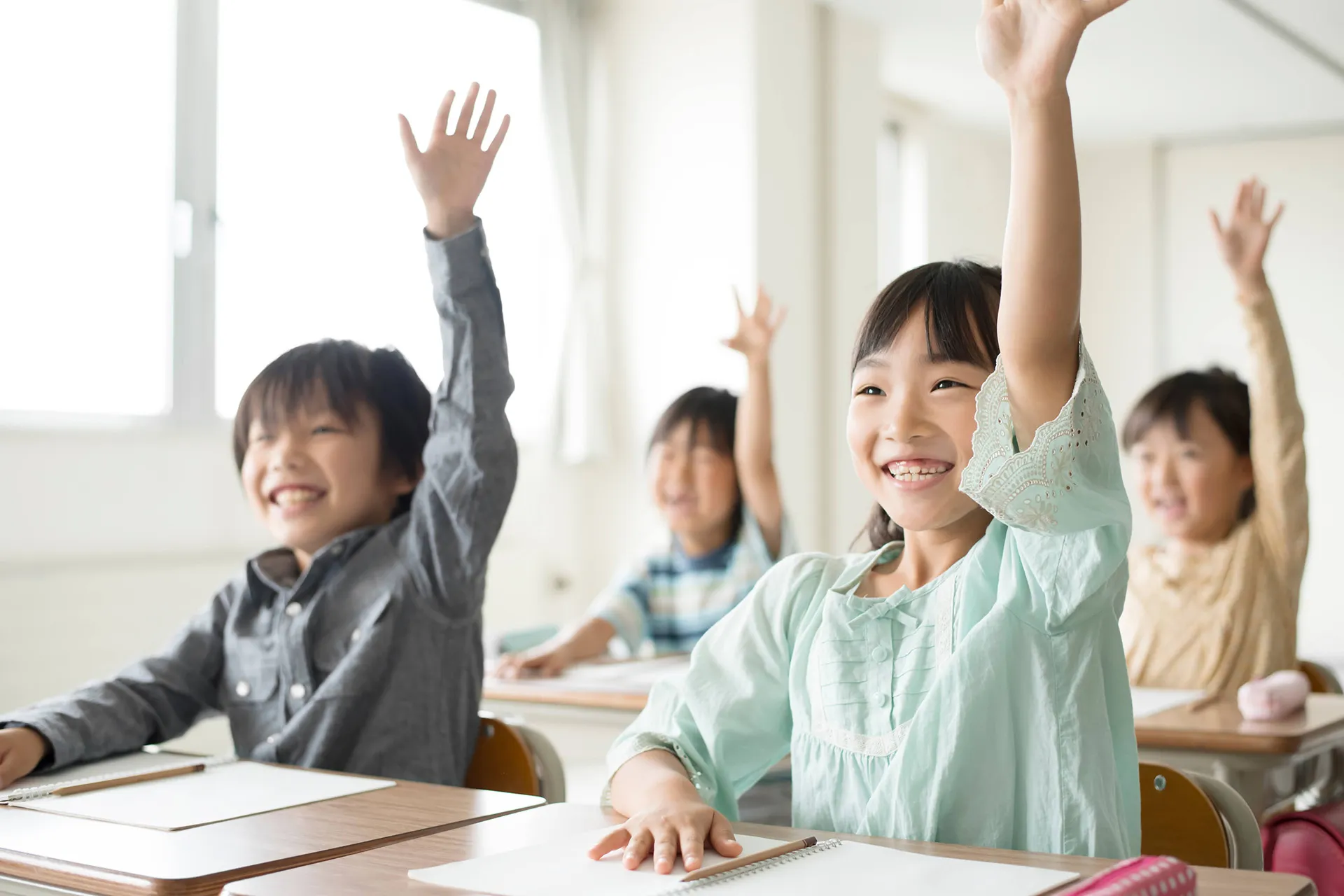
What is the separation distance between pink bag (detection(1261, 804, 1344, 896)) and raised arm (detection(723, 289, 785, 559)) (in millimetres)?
1374

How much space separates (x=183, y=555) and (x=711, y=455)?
1.60 metres

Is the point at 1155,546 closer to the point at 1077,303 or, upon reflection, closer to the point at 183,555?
the point at 1077,303

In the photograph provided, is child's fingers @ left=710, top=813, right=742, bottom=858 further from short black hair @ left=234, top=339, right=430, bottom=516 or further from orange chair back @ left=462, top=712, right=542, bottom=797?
short black hair @ left=234, top=339, right=430, bottom=516

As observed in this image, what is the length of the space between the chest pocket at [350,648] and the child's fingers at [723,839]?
0.74 metres

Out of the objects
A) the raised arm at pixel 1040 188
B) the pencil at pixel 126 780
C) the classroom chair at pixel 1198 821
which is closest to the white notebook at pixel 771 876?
the raised arm at pixel 1040 188

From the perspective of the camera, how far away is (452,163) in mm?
1545

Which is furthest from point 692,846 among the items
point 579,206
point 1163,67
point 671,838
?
point 1163,67

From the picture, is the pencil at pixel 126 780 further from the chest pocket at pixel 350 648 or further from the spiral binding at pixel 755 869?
the spiral binding at pixel 755 869

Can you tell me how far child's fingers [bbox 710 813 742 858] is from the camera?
94 centimetres

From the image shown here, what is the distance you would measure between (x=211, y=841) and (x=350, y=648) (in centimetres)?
61

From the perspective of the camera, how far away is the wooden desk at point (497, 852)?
34.3 inches

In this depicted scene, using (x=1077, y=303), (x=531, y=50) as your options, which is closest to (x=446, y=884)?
(x=1077, y=303)

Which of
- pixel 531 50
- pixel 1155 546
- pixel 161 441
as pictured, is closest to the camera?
pixel 1155 546

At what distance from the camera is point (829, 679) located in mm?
1212
